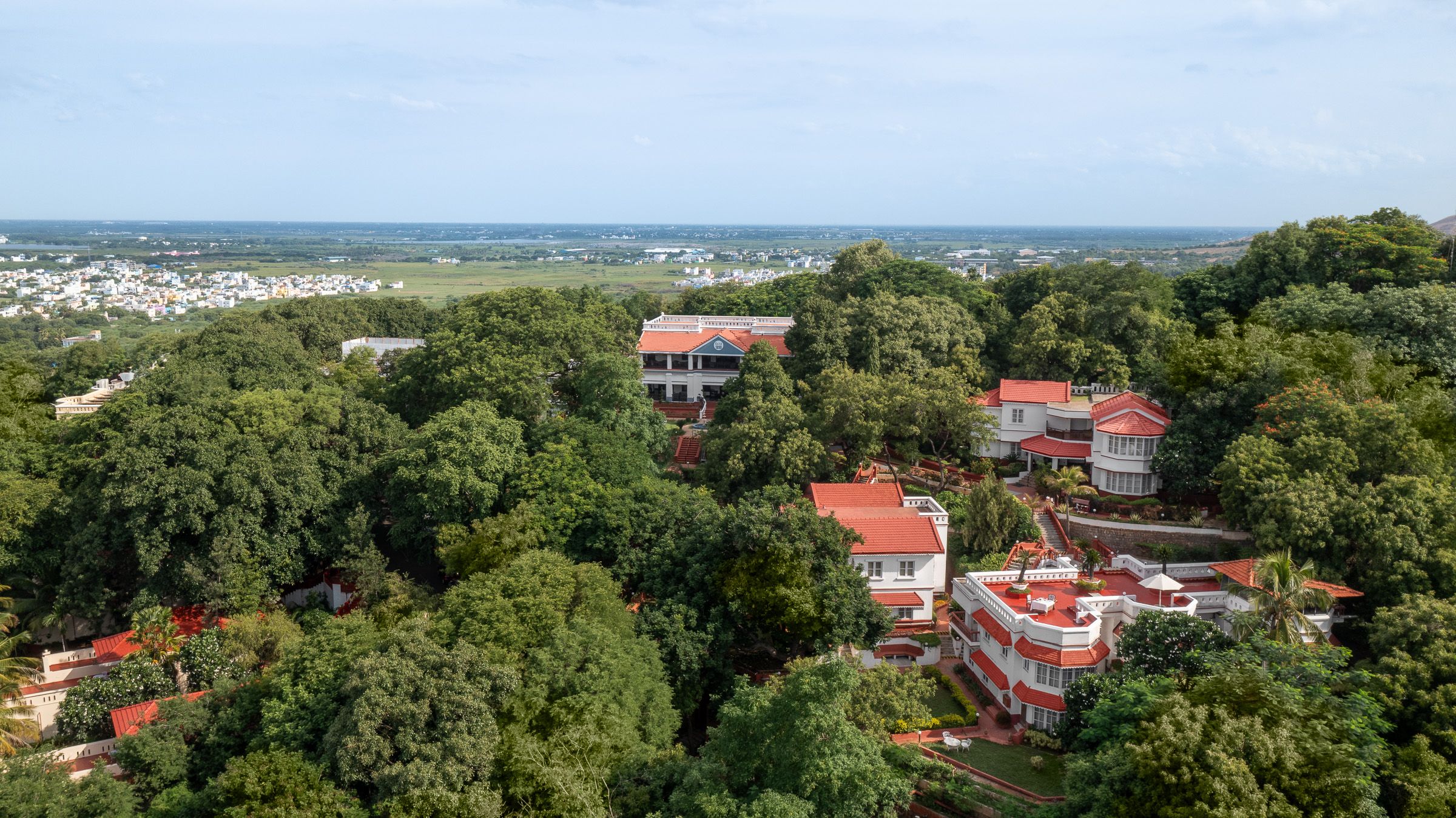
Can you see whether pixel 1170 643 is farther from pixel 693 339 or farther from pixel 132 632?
pixel 693 339

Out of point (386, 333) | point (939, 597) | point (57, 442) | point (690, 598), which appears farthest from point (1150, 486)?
point (386, 333)

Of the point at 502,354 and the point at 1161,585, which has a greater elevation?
the point at 502,354

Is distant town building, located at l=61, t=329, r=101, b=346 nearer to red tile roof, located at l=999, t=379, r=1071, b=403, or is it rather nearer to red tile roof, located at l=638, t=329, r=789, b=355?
red tile roof, located at l=638, t=329, r=789, b=355

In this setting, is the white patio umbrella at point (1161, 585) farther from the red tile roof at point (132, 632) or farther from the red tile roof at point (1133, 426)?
the red tile roof at point (132, 632)

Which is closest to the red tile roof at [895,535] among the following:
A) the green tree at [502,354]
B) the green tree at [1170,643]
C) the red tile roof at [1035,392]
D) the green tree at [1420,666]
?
the green tree at [1170,643]

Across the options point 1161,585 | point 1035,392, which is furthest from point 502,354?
point 1161,585

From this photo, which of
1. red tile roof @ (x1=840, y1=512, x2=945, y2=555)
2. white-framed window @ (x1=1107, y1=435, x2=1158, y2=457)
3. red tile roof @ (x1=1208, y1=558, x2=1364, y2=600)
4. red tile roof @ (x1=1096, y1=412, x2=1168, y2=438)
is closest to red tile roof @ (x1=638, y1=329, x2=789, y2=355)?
red tile roof @ (x1=1096, y1=412, x2=1168, y2=438)
